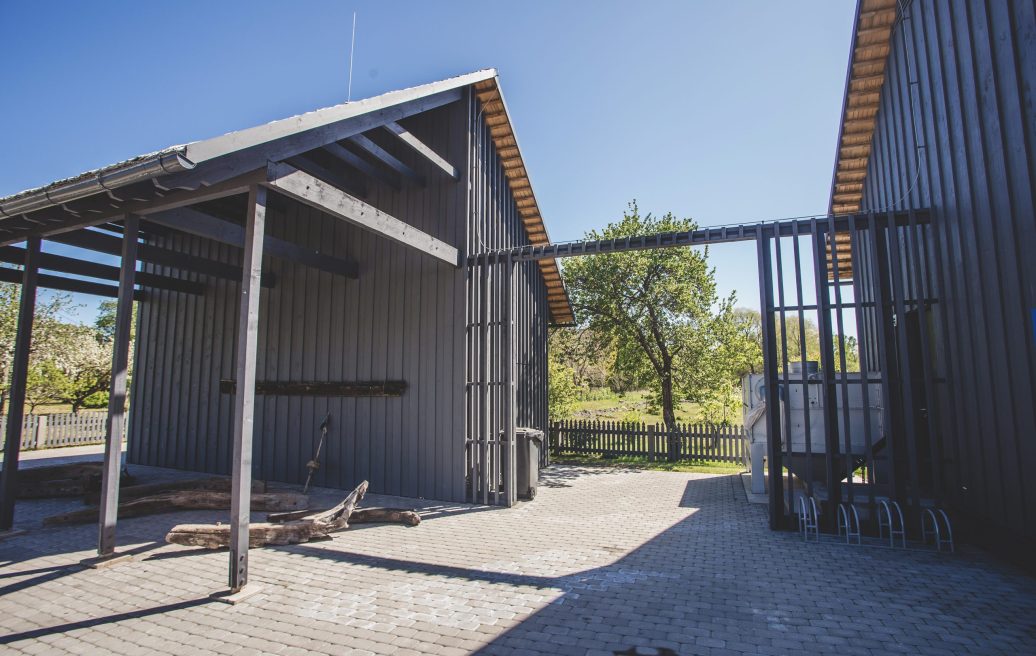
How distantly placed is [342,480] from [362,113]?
20.8 ft

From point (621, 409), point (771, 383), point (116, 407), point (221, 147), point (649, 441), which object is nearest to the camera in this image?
point (221, 147)

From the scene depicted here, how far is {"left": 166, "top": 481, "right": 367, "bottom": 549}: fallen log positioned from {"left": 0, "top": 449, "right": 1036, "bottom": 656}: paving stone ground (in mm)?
144

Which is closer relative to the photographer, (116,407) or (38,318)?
(116,407)

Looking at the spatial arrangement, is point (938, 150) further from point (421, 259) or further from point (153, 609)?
point (153, 609)

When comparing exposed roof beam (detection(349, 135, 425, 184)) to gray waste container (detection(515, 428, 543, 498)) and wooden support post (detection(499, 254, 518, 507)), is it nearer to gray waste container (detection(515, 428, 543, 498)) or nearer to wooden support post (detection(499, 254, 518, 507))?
wooden support post (detection(499, 254, 518, 507))

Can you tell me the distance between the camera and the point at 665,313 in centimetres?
1503

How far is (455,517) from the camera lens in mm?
7242

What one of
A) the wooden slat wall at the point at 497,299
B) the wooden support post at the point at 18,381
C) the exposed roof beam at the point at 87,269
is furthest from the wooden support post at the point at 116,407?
the wooden slat wall at the point at 497,299

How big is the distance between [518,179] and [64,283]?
8852 millimetres

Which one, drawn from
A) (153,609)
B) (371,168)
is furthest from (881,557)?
(371,168)

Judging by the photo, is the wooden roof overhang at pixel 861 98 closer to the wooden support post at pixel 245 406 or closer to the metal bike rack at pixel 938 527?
the metal bike rack at pixel 938 527

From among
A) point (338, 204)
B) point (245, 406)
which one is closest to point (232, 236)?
point (338, 204)

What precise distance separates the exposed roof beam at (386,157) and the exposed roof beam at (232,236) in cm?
191

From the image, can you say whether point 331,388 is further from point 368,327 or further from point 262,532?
point 262,532
